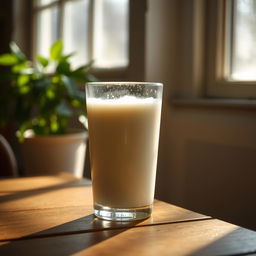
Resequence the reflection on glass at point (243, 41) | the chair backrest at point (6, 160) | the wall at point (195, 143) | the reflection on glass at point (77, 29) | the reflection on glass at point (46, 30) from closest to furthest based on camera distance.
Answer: the chair backrest at point (6, 160)
the wall at point (195, 143)
the reflection on glass at point (243, 41)
the reflection on glass at point (77, 29)
the reflection on glass at point (46, 30)

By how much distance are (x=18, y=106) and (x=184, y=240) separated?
1852 millimetres

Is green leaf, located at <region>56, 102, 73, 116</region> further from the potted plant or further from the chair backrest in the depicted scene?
the chair backrest

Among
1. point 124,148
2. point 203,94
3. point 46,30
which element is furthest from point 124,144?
point 46,30

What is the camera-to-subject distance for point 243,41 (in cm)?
175

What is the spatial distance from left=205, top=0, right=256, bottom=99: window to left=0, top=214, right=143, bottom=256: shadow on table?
45.3 inches

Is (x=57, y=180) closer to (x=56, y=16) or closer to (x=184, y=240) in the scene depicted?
(x=184, y=240)

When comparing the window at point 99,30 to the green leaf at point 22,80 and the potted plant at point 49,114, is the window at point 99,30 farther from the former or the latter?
the green leaf at point 22,80

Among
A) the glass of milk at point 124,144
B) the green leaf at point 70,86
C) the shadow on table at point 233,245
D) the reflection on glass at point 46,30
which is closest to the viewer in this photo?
the shadow on table at point 233,245

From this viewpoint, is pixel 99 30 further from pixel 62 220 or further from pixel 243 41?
pixel 62 220

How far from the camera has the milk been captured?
2.15 feet

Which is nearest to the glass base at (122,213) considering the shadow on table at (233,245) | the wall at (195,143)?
the shadow on table at (233,245)

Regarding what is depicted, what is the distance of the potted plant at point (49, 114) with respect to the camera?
2.08 meters

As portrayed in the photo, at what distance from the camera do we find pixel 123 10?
2.49 meters

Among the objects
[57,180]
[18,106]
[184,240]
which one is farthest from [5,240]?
[18,106]
